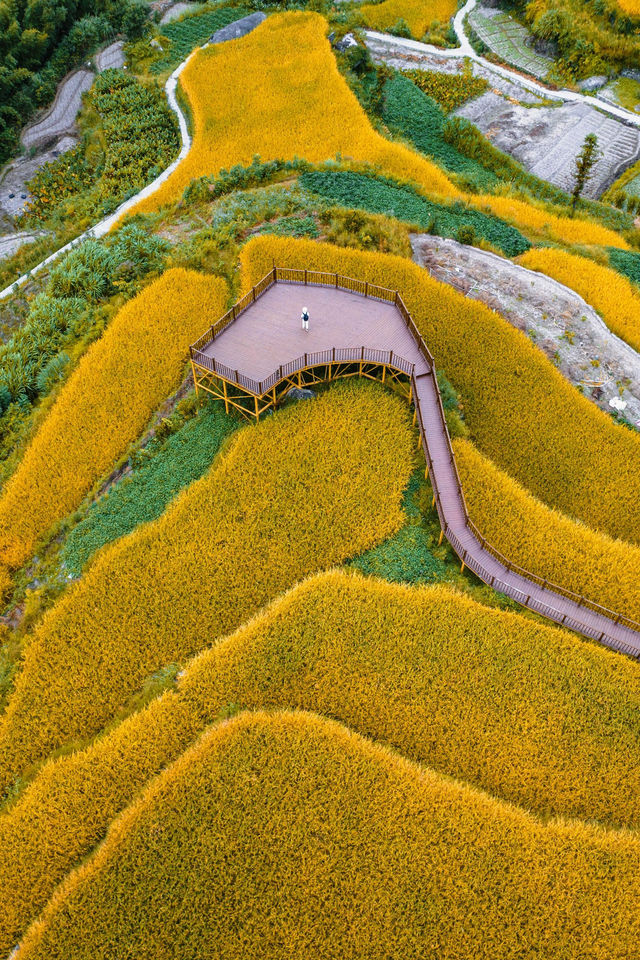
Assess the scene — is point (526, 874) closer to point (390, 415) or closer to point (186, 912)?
point (186, 912)

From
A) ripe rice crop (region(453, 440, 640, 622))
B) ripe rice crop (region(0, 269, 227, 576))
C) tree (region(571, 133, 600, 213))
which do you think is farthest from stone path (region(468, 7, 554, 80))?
ripe rice crop (region(453, 440, 640, 622))

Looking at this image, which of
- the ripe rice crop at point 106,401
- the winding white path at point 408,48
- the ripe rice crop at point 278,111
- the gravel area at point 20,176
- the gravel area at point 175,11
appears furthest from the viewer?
the gravel area at point 175,11

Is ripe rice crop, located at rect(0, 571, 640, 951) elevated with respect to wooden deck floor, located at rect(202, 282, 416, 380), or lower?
lower

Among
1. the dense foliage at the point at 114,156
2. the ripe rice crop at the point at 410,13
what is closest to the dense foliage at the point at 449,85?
the ripe rice crop at the point at 410,13

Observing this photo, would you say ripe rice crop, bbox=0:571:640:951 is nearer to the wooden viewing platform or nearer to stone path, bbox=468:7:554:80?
the wooden viewing platform

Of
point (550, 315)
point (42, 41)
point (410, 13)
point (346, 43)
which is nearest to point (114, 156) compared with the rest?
point (42, 41)

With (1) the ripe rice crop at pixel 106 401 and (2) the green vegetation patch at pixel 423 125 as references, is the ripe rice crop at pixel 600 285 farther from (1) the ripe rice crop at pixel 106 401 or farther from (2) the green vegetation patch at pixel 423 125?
(1) the ripe rice crop at pixel 106 401
